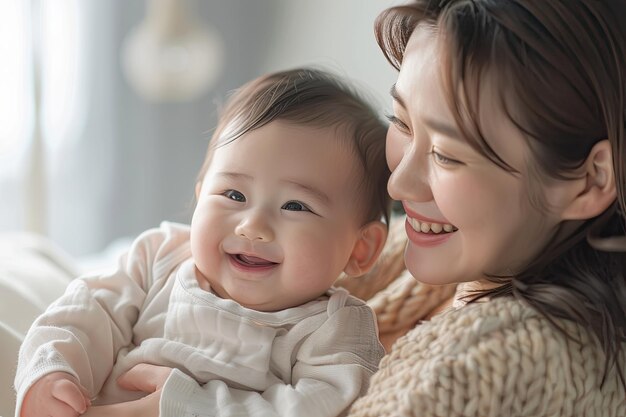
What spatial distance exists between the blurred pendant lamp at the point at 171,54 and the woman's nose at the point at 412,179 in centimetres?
193

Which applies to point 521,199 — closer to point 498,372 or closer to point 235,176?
point 498,372

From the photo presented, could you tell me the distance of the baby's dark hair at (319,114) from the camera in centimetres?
122

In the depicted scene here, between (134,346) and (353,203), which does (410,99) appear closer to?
(353,203)

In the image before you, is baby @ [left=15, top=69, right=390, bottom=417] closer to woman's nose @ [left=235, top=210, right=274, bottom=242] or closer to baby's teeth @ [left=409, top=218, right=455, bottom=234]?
woman's nose @ [left=235, top=210, right=274, bottom=242]

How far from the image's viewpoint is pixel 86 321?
3.89 ft

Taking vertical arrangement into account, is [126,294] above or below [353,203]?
below

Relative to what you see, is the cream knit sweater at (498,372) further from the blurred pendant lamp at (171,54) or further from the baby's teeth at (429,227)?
the blurred pendant lamp at (171,54)

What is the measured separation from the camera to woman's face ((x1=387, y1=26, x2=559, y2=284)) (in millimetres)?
960

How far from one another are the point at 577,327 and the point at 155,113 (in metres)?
2.75

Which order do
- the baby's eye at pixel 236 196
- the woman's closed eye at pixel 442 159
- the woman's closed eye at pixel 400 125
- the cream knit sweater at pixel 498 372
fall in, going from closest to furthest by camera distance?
the cream knit sweater at pixel 498 372
the woman's closed eye at pixel 442 159
the woman's closed eye at pixel 400 125
the baby's eye at pixel 236 196

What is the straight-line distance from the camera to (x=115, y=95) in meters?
3.37

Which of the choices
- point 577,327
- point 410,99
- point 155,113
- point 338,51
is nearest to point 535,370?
point 577,327

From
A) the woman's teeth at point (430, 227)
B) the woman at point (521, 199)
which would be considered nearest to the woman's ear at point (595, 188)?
the woman at point (521, 199)

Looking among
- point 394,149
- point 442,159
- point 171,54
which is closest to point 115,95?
point 171,54
